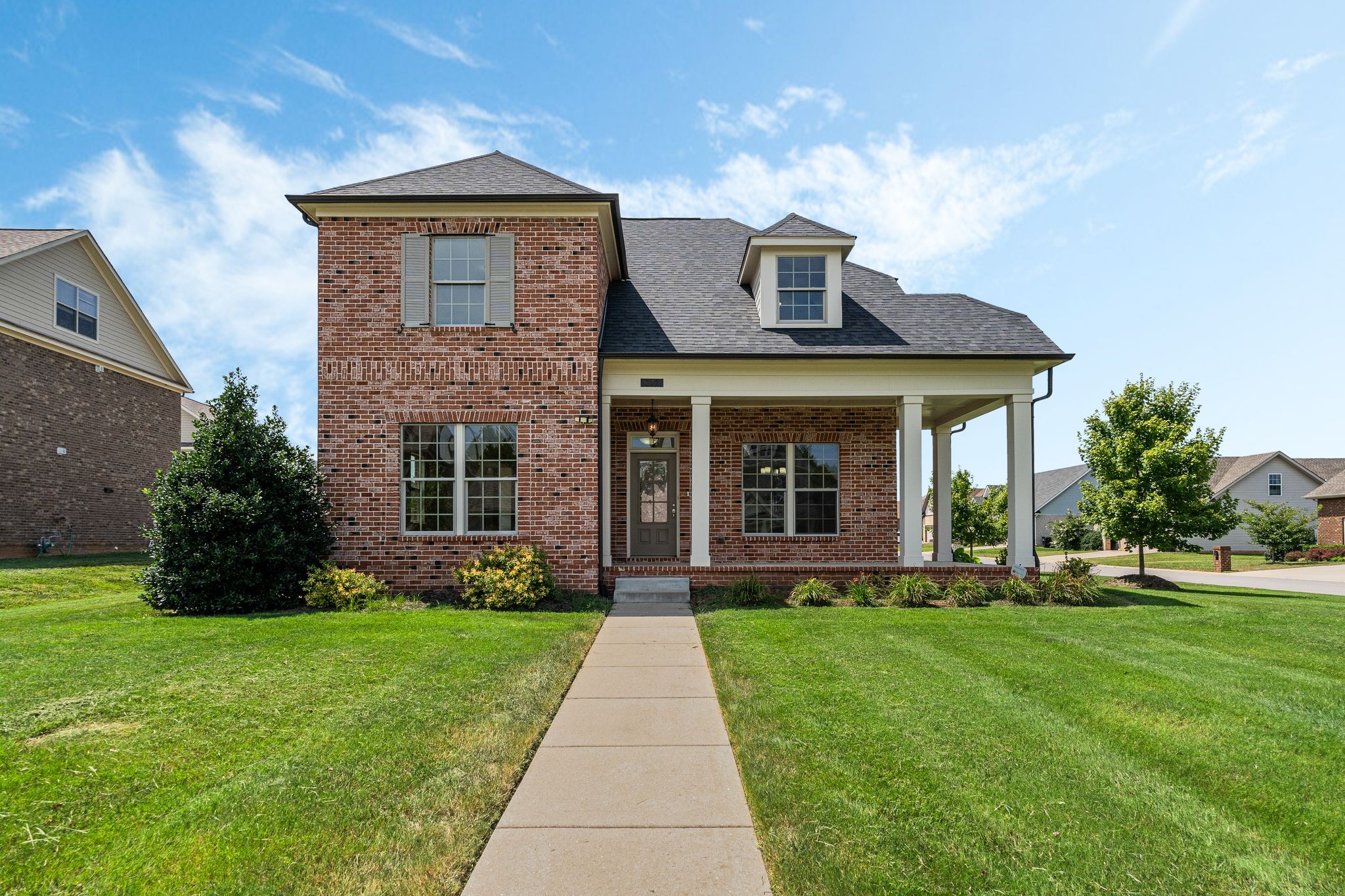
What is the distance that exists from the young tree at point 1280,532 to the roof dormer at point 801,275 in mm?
27501

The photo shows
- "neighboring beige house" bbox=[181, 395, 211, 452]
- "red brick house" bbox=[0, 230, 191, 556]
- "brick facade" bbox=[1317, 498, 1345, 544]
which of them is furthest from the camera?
"brick facade" bbox=[1317, 498, 1345, 544]

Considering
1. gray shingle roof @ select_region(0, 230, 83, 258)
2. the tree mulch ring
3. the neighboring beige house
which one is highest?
gray shingle roof @ select_region(0, 230, 83, 258)

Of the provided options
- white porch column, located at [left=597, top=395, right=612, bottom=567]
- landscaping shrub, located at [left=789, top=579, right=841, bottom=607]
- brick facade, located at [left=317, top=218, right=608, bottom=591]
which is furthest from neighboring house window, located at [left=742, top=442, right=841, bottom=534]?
brick facade, located at [left=317, top=218, right=608, bottom=591]

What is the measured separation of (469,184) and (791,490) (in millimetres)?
8130

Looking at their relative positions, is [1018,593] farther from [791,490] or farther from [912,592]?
[791,490]

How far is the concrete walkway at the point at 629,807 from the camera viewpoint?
3.00m

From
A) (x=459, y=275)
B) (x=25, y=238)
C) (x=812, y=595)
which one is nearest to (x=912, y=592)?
(x=812, y=595)

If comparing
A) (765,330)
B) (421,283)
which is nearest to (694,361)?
(765,330)

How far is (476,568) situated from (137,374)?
17227 millimetres

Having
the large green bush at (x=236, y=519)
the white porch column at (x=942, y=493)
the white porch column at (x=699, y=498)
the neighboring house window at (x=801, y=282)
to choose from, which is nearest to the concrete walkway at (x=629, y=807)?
the white porch column at (x=699, y=498)

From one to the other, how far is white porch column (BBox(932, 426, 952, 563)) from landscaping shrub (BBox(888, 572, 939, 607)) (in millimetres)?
3208

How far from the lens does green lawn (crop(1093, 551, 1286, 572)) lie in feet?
86.0

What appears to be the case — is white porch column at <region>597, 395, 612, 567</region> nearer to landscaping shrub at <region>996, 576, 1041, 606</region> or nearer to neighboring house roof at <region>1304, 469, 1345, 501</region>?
landscaping shrub at <region>996, 576, 1041, 606</region>

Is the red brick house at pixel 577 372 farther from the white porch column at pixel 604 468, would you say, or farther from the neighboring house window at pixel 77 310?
the neighboring house window at pixel 77 310
